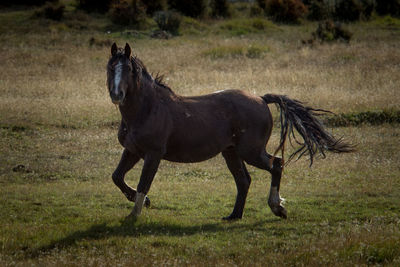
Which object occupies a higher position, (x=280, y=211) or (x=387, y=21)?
(x=280, y=211)

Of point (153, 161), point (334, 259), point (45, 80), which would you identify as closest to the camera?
point (334, 259)

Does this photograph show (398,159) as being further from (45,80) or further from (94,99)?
(45,80)

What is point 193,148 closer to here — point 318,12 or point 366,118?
point 366,118

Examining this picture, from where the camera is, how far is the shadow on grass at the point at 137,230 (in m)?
7.49

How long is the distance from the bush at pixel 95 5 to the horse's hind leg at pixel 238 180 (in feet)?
104

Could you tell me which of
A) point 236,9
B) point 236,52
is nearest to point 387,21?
point 236,9

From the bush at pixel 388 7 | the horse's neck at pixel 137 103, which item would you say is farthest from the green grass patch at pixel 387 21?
the horse's neck at pixel 137 103

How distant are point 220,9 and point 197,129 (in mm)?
33785

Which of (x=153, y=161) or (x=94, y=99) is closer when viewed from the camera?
(x=153, y=161)

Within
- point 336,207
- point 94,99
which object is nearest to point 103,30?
point 94,99

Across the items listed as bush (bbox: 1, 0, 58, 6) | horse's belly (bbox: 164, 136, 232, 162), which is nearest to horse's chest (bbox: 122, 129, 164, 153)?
horse's belly (bbox: 164, 136, 232, 162)

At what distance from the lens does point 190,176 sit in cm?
1285

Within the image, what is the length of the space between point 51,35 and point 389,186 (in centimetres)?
2468

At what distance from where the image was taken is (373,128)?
1658cm
